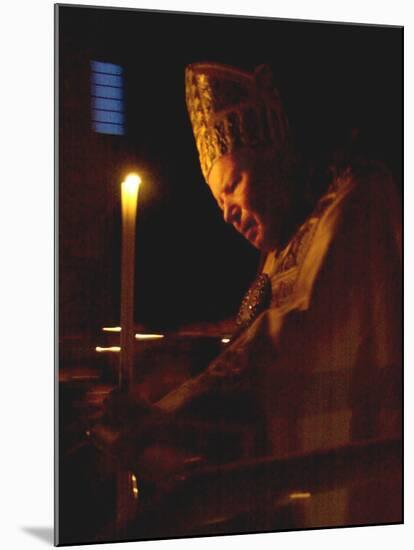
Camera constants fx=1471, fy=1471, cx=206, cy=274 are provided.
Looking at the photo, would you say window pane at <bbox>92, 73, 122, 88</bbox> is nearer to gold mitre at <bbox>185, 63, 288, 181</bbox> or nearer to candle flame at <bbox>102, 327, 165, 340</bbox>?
gold mitre at <bbox>185, 63, 288, 181</bbox>

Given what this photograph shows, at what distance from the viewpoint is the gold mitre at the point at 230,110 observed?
5535 mm

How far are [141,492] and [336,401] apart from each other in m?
Answer: 0.85

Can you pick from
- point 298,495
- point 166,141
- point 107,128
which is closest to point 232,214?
point 166,141

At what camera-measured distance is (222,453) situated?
5539mm

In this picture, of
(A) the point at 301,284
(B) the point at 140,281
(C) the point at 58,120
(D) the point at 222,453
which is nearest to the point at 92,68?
(C) the point at 58,120

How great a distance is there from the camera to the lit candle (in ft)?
17.7

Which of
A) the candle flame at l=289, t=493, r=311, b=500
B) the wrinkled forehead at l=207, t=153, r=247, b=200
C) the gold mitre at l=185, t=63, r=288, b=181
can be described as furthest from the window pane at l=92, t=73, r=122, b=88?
the candle flame at l=289, t=493, r=311, b=500

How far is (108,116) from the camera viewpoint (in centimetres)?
541

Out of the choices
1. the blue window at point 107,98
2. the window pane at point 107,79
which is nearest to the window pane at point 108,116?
the blue window at point 107,98

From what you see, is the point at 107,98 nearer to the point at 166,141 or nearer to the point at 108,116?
the point at 108,116

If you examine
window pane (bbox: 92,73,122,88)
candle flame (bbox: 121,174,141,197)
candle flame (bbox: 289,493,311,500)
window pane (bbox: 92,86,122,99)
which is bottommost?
candle flame (bbox: 289,493,311,500)

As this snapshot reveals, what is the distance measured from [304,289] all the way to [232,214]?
0.41m

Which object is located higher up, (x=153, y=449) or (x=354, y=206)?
(x=354, y=206)

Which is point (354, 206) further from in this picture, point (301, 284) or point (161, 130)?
point (161, 130)
